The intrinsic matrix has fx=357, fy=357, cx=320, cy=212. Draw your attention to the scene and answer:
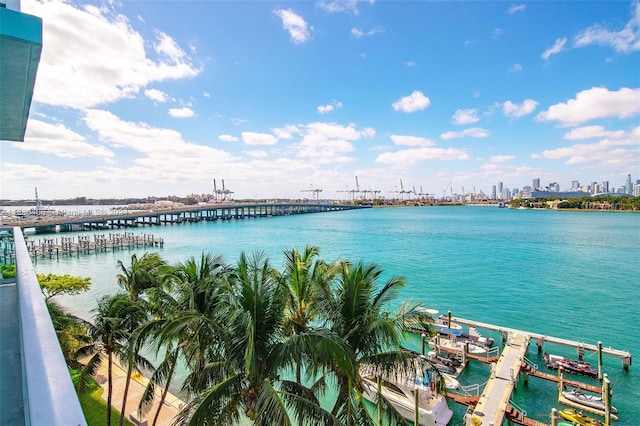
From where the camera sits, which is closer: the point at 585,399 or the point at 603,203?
the point at 585,399

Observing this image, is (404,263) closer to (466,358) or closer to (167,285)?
(466,358)

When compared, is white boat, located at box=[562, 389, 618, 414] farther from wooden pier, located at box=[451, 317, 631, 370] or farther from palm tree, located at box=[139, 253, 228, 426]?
palm tree, located at box=[139, 253, 228, 426]

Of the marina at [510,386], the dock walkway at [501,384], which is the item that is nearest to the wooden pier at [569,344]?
the marina at [510,386]

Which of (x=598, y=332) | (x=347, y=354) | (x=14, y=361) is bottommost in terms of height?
(x=598, y=332)

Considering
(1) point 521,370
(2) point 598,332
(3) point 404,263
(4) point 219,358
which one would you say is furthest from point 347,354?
(3) point 404,263

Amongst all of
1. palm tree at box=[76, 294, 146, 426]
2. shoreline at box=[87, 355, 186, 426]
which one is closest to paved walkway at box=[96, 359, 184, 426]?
shoreline at box=[87, 355, 186, 426]

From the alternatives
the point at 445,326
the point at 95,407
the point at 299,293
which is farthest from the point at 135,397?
the point at 445,326

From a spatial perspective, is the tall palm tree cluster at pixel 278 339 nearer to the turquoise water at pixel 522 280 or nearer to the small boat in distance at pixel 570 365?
the turquoise water at pixel 522 280

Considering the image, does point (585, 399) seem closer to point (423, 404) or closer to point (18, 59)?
point (423, 404)
